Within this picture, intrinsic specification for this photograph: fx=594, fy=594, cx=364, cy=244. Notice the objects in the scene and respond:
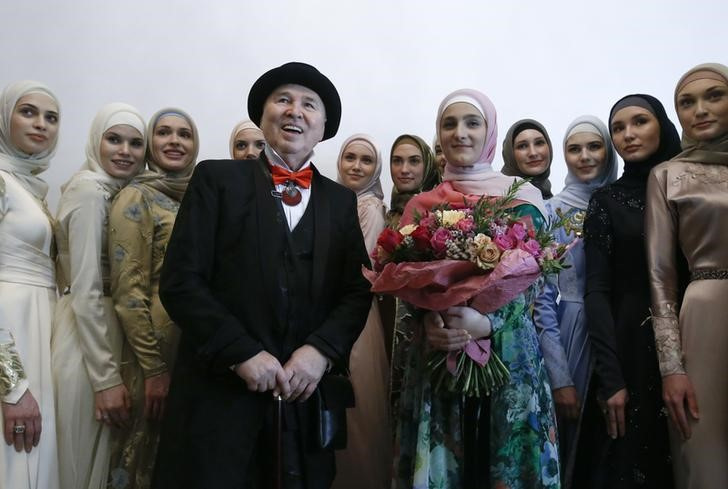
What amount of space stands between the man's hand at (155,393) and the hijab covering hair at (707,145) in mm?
1976

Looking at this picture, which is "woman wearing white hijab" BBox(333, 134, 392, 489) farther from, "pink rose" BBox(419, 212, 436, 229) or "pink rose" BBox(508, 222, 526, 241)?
"pink rose" BBox(508, 222, 526, 241)

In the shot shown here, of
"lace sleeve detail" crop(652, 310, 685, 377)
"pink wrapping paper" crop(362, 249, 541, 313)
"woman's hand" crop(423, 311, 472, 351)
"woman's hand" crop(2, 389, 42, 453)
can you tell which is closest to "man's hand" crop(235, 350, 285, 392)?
"pink wrapping paper" crop(362, 249, 541, 313)

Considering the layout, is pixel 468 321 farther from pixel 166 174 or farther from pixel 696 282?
pixel 166 174

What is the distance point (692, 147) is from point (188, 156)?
200cm

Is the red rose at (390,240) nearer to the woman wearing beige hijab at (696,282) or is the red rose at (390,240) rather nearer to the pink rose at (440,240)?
the pink rose at (440,240)

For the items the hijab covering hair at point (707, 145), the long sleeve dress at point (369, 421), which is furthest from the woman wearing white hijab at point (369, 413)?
the hijab covering hair at point (707, 145)

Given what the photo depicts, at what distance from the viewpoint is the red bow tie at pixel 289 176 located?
1.74 metres

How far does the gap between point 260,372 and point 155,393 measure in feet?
2.56

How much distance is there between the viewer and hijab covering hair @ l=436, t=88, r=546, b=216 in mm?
2010

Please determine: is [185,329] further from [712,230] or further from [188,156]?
[712,230]

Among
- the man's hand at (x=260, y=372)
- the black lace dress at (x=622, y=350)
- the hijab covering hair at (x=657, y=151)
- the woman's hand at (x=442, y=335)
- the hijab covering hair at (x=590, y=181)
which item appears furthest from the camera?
the hijab covering hair at (x=590, y=181)

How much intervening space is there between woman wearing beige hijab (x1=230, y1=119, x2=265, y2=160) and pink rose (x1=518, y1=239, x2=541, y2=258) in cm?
154

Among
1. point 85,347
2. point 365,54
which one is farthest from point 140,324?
point 365,54

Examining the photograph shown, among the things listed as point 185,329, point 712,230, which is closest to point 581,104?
point 712,230
